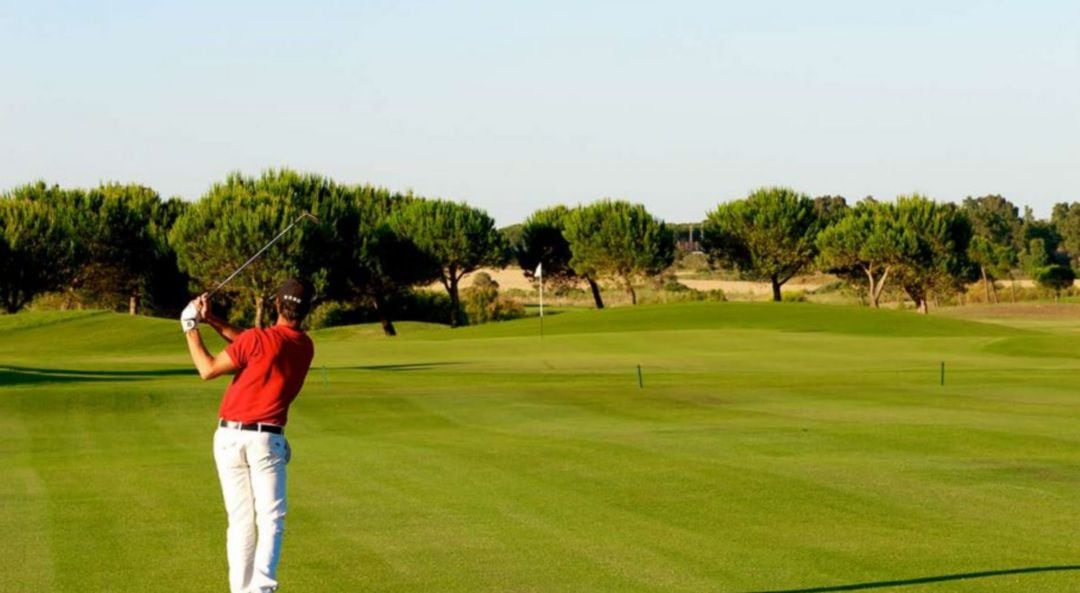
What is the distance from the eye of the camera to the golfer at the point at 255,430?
11125 mm

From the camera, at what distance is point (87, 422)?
2948 cm

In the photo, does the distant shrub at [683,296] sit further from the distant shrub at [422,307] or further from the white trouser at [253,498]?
the white trouser at [253,498]

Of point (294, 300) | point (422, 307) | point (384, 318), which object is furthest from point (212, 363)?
point (422, 307)

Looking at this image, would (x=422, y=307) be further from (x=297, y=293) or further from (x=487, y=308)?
(x=297, y=293)

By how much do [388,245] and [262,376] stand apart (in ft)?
335

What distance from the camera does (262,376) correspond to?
1116 centimetres

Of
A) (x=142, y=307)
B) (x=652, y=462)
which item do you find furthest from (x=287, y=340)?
(x=142, y=307)

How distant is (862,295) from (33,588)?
13143 cm

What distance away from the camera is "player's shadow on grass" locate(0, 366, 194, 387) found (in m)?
42.4

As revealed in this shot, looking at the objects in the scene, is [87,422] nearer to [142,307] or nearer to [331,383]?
[331,383]

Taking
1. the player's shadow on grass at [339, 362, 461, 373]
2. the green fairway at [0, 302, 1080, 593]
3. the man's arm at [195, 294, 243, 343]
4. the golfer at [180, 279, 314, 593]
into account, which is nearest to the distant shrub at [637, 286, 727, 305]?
the player's shadow on grass at [339, 362, 461, 373]

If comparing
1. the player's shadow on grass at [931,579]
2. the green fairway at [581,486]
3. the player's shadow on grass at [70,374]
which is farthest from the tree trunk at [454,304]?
the player's shadow on grass at [931,579]

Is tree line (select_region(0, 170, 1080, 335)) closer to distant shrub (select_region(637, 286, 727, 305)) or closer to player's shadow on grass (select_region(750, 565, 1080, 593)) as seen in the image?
distant shrub (select_region(637, 286, 727, 305))

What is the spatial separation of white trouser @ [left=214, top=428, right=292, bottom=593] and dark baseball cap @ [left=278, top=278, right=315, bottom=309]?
951mm
